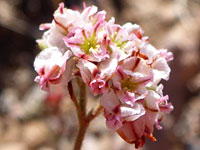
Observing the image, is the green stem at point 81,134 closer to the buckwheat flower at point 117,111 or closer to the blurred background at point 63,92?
the buckwheat flower at point 117,111

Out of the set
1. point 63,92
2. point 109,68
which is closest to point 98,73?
point 109,68

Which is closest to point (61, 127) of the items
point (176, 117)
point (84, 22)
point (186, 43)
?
point (176, 117)

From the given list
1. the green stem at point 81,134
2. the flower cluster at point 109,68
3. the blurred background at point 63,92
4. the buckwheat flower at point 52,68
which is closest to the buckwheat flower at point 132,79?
the flower cluster at point 109,68

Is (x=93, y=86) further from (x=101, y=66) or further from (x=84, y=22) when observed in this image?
(x=84, y=22)

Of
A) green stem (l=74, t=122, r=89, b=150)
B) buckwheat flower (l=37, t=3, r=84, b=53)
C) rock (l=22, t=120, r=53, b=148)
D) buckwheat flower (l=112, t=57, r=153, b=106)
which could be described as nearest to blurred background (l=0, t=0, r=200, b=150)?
rock (l=22, t=120, r=53, b=148)

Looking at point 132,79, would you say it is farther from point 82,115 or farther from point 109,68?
point 82,115

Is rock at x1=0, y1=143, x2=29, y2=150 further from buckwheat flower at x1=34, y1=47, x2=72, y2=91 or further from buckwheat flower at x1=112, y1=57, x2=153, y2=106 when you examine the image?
buckwheat flower at x1=112, y1=57, x2=153, y2=106

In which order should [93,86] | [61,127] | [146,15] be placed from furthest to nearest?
[146,15] → [61,127] → [93,86]
